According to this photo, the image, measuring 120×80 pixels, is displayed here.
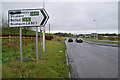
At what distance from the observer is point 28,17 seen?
6.34m

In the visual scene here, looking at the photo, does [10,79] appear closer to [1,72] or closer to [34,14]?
[1,72]

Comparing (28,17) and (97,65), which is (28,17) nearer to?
(28,17)

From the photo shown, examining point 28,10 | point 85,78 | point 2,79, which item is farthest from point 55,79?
point 28,10

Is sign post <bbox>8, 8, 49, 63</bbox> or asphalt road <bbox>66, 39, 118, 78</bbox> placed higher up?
sign post <bbox>8, 8, 49, 63</bbox>

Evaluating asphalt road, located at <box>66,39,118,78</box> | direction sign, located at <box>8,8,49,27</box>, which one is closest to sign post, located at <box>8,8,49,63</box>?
direction sign, located at <box>8,8,49,27</box>

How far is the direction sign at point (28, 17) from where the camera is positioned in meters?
6.21

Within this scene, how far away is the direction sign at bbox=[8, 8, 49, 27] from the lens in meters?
6.21

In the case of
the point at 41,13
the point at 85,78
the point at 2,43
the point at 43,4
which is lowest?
the point at 85,78

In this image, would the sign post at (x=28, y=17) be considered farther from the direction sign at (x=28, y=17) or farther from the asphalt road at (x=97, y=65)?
the asphalt road at (x=97, y=65)

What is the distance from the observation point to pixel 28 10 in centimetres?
627

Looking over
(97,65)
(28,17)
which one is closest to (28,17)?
(28,17)

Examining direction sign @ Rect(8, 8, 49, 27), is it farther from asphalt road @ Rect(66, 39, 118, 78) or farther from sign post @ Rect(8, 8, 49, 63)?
asphalt road @ Rect(66, 39, 118, 78)

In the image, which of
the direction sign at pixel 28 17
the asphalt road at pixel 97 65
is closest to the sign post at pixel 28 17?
the direction sign at pixel 28 17

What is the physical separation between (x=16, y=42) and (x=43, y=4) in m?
4.70
